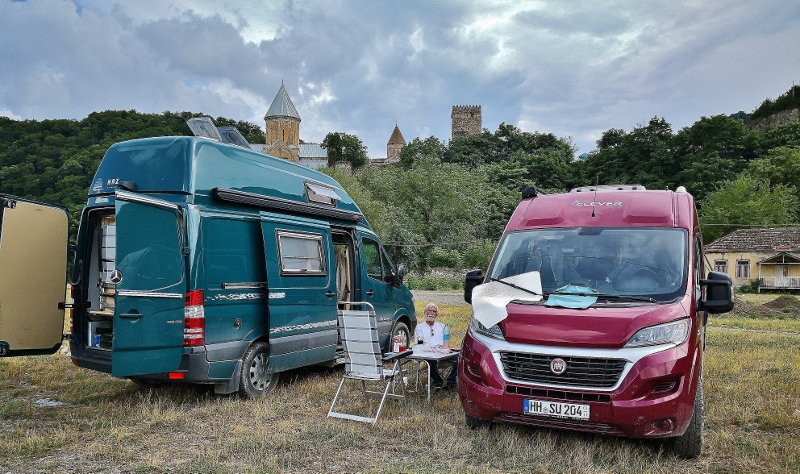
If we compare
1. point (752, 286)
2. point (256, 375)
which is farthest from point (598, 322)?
point (752, 286)

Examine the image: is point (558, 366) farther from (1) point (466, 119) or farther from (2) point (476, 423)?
(1) point (466, 119)

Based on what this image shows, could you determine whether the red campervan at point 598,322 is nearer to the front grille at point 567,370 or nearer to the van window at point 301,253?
the front grille at point 567,370

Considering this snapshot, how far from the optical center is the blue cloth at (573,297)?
469 cm

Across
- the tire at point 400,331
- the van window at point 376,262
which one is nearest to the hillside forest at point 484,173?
the tire at point 400,331

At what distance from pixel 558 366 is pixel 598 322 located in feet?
1.46

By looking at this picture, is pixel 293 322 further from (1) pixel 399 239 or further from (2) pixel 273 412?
(1) pixel 399 239

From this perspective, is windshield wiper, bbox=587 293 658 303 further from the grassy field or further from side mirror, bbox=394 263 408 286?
side mirror, bbox=394 263 408 286

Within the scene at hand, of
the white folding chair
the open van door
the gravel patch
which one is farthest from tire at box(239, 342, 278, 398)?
the gravel patch

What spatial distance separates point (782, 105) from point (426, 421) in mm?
91631

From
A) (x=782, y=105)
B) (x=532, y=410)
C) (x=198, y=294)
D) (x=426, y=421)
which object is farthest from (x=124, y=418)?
(x=782, y=105)

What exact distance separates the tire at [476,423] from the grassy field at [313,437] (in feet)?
0.29

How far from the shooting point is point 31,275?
619cm

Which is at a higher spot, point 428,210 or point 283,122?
point 283,122

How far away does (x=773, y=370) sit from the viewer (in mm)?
8398
